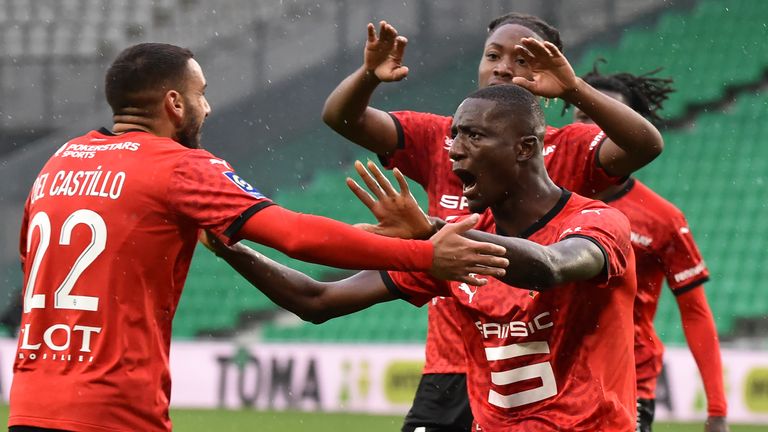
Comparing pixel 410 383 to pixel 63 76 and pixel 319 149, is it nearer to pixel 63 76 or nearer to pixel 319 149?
pixel 319 149

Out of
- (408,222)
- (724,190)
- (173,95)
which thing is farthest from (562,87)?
(724,190)

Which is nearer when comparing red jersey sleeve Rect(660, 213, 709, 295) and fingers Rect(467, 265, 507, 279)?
fingers Rect(467, 265, 507, 279)

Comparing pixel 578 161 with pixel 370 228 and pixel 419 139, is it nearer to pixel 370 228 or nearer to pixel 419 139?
pixel 419 139

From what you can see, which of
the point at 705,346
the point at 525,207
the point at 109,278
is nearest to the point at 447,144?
the point at 525,207

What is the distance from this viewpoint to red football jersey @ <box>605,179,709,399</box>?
18.8ft

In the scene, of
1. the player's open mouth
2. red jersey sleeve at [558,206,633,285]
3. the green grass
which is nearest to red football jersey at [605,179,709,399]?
red jersey sleeve at [558,206,633,285]

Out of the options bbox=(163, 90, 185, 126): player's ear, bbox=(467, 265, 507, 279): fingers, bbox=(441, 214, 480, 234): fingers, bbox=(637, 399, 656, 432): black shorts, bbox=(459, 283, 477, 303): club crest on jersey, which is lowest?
bbox=(637, 399, 656, 432): black shorts

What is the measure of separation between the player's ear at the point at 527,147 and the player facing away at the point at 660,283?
5.90 feet

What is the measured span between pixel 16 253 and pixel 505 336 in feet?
42.6

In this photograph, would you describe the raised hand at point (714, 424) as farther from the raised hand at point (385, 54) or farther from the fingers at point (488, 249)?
the fingers at point (488, 249)

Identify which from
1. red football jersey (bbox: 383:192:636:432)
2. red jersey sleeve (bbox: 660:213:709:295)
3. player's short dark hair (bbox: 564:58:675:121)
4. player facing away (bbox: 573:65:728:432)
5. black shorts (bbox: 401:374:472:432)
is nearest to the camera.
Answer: red football jersey (bbox: 383:192:636:432)

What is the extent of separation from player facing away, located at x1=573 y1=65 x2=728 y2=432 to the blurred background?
751 cm

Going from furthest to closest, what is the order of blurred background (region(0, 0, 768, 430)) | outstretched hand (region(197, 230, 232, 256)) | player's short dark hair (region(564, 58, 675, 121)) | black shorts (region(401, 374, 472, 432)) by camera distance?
blurred background (region(0, 0, 768, 430))
player's short dark hair (region(564, 58, 675, 121))
black shorts (region(401, 374, 472, 432))
outstretched hand (region(197, 230, 232, 256))

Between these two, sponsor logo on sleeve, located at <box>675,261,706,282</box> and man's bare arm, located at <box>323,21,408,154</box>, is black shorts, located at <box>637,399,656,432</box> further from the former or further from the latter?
man's bare arm, located at <box>323,21,408,154</box>
